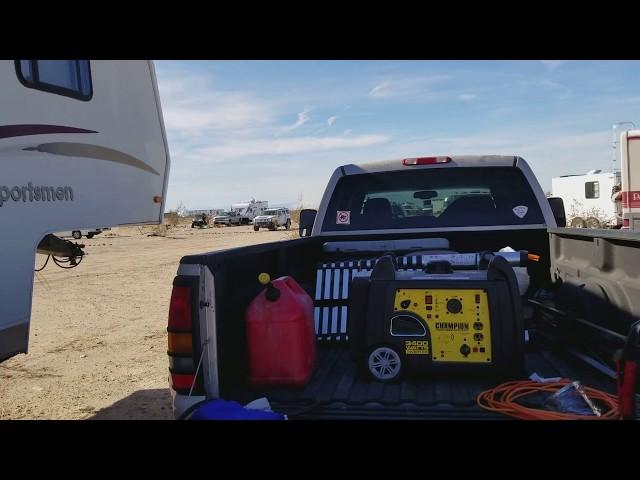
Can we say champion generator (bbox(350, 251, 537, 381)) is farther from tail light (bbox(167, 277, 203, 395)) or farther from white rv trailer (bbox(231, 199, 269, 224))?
white rv trailer (bbox(231, 199, 269, 224))

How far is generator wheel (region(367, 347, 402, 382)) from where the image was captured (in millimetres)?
2607

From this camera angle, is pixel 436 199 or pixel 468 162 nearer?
pixel 468 162

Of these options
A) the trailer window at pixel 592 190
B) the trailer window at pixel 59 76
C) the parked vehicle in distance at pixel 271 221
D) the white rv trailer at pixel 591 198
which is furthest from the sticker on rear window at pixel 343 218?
the parked vehicle in distance at pixel 271 221

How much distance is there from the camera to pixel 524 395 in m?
2.44

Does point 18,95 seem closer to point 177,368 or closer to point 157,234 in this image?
point 177,368

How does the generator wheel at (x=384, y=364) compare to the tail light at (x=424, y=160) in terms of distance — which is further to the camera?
the tail light at (x=424, y=160)

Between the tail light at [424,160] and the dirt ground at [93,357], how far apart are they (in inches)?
112

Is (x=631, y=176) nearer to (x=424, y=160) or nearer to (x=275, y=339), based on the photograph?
(x=424, y=160)

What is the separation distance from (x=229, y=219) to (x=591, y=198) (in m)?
35.2

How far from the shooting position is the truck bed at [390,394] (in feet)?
7.41

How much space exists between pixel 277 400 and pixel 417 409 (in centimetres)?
60

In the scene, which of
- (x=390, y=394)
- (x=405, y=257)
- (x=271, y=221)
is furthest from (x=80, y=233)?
(x=271, y=221)

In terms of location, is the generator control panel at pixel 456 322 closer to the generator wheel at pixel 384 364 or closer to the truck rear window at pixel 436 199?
the generator wheel at pixel 384 364

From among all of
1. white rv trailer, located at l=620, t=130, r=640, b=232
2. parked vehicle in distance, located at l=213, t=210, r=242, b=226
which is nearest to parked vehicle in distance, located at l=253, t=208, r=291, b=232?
parked vehicle in distance, located at l=213, t=210, r=242, b=226
